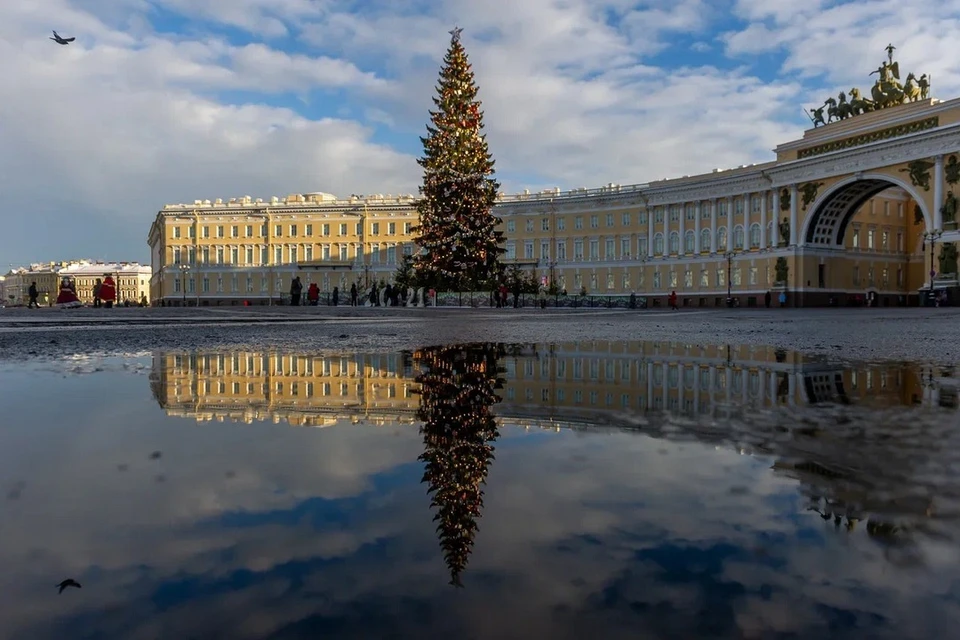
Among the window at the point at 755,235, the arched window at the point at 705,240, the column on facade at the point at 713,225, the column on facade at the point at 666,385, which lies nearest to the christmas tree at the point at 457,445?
the column on facade at the point at 666,385

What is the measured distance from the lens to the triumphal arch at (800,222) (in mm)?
45969

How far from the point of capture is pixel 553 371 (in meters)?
5.10

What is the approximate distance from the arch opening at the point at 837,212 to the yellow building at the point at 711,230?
0.10 metres

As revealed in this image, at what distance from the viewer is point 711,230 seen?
206 ft

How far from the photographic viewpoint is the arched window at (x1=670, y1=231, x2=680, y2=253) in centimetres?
6600

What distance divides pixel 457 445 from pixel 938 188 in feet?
167

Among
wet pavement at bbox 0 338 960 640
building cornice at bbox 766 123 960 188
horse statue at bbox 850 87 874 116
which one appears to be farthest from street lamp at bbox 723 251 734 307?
wet pavement at bbox 0 338 960 640

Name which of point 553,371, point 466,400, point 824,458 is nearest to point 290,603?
point 824,458

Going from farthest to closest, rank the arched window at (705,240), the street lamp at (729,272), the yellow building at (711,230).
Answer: the arched window at (705,240) → the street lamp at (729,272) → the yellow building at (711,230)

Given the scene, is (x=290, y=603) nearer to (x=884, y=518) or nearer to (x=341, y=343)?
(x=884, y=518)

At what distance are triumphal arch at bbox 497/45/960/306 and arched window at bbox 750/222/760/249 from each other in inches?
4.6

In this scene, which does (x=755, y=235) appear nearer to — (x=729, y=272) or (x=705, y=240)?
(x=729, y=272)

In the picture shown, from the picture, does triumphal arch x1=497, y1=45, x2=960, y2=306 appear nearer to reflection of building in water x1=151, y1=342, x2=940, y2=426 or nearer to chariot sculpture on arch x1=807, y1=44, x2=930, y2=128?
A: chariot sculpture on arch x1=807, y1=44, x2=930, y2=128

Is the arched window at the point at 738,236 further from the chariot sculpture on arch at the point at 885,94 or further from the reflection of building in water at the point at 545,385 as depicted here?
the reflection of building in water at the point at 545,385
